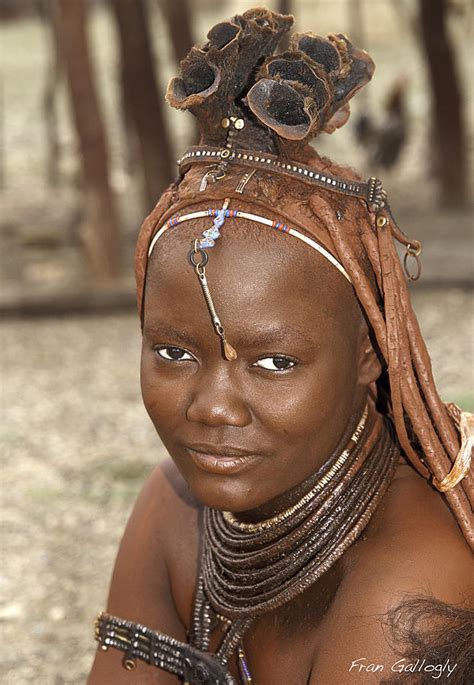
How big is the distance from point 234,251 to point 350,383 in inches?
13.5

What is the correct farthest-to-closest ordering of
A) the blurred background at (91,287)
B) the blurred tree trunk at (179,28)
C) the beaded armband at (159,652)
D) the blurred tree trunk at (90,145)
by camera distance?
the blurred tree trunk at (179,28) → the blurred tree trunk at (90,145) → the blurred background at (91,287) → the beaded armband at (159,652)

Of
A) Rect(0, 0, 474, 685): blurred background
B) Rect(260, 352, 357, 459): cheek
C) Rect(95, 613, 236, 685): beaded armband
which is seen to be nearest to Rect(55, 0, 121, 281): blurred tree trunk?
Rect(0, 0, 474, 685): blurred background

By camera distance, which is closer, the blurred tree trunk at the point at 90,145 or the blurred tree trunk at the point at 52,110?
the blurred tree trunk at the point at 90,145

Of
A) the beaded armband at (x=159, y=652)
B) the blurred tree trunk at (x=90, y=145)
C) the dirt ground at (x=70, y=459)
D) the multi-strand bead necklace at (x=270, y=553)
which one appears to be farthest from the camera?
the blurred tree trunk at (x=90, y=145)

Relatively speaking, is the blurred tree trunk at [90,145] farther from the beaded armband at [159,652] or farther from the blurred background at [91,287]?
the beaded armband at [159,652]

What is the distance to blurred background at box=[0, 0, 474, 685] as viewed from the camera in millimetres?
4084

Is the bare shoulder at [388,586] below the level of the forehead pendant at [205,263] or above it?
below

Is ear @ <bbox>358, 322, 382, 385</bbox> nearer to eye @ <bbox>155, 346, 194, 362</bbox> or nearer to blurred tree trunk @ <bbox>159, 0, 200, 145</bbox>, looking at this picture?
eye @ <bbox>155, 346, 194, 362</bbox>

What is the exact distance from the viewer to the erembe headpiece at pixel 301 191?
1898 mm

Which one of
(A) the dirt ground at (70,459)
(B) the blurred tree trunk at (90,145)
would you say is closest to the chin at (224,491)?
(A) the dirt ground at (70,459)

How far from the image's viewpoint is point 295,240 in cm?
189

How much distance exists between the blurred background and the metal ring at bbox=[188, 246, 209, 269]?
201 cm

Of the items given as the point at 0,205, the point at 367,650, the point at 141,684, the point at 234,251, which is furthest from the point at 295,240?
the point at 0,205

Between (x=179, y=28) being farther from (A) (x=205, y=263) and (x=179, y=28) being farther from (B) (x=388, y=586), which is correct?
(B) (x=388, y=586)
